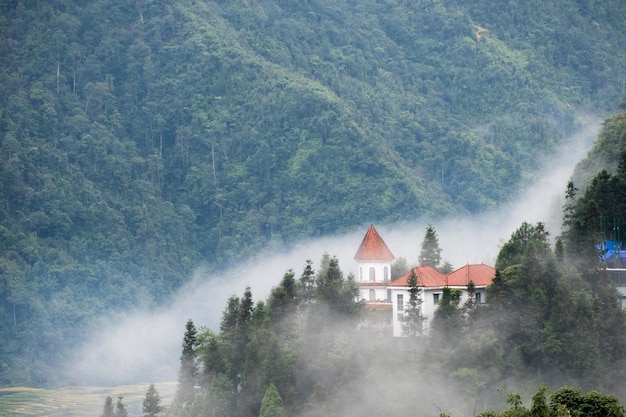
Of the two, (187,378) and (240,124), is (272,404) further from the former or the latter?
(240,124)

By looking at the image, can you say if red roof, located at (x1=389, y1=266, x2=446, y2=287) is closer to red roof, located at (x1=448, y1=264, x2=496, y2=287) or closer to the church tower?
red roof, located at (x1=448, y1=264, x2=496, y2=287)

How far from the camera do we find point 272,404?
Answer: 72.2 meters

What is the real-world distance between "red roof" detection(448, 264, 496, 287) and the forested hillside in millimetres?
60296

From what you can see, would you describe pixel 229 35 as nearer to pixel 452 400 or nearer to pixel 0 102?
pixel 0 102

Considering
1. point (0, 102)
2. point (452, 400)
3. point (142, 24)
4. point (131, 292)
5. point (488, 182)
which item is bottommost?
point (452, 400)

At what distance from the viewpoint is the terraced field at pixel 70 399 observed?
4333 inches

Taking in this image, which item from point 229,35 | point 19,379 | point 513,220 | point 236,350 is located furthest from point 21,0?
point 236,350

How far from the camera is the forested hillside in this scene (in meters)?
138

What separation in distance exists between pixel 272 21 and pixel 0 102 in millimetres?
30820

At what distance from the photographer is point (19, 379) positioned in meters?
123

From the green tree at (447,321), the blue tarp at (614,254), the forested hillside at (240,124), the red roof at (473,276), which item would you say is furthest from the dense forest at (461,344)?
the forested hillside at (240,124)

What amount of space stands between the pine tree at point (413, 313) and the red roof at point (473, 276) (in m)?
1.92

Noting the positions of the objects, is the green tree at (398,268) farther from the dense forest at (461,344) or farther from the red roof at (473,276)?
the red roof at (473,276)

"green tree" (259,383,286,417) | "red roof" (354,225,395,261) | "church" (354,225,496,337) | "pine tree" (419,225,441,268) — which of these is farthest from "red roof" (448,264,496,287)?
"green tree" (259,383,286,417)
